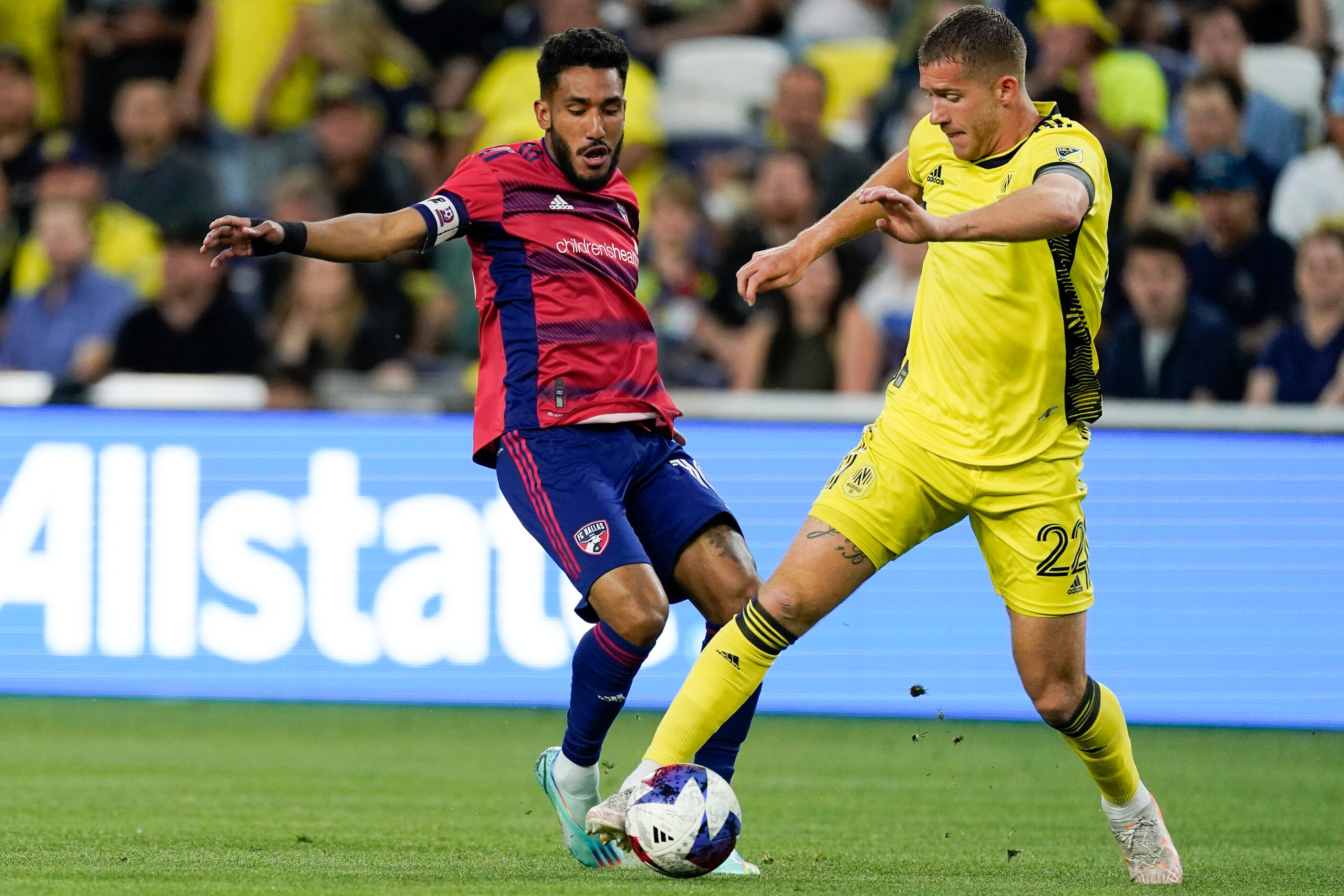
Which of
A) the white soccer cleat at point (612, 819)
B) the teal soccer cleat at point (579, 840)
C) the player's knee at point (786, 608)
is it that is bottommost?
the teal soccer cleat at point (579, 840)

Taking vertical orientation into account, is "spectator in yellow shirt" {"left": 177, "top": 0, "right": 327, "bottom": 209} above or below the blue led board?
above

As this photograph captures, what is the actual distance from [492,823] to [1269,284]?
6382 millimetres

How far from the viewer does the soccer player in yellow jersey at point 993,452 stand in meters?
4.99

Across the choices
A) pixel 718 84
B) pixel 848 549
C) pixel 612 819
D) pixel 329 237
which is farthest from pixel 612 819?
pixel 718 84

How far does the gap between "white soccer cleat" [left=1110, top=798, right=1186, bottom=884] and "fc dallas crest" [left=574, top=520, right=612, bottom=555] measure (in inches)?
65.7

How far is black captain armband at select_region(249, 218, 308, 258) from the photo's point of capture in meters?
4.97

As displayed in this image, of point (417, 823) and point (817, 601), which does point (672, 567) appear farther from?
point (417, 823)

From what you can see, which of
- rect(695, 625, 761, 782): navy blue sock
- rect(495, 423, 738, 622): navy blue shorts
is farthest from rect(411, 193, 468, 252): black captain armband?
rect(695, 625, 761, 782): navy blue sock

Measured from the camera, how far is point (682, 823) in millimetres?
4781

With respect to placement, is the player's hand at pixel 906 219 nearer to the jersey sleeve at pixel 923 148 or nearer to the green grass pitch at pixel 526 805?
the jersey sleeve at pixel 923 148

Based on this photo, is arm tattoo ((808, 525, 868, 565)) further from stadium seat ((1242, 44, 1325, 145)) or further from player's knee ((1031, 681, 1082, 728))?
stadium seat ((1242, 44, 1325, 145))

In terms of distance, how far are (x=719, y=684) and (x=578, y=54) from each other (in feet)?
6.27

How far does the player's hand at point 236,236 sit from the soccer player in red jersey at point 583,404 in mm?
399

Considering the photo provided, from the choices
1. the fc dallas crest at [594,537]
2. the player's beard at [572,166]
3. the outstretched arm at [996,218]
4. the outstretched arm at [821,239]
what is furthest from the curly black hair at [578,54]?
the fc dallas crest at [594,537]
